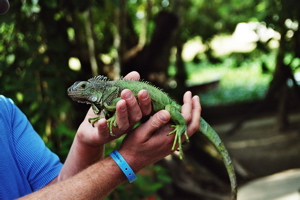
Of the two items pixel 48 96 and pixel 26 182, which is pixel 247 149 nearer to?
pixel 48 96

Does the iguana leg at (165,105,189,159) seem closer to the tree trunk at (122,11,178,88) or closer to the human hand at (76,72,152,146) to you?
the human hand at (76,72,152,146)

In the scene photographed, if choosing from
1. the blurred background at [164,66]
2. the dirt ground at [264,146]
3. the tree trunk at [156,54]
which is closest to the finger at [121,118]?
the blurred background at [164,66]

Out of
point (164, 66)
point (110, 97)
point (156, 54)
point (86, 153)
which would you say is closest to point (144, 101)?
point (110, 97)

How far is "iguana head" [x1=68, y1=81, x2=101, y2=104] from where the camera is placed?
5.78ft

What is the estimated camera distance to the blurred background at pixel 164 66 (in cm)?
318

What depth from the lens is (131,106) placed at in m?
1.55

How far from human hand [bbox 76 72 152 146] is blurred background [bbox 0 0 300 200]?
123 centimetres

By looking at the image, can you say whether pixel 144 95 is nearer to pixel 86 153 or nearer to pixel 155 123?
pixel 155 123

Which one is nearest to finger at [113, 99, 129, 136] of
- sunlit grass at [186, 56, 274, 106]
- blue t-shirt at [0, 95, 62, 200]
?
blue t-shirt at [0, 95, 62, 200]

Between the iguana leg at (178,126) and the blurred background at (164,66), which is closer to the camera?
the iguana leg at (178,126)

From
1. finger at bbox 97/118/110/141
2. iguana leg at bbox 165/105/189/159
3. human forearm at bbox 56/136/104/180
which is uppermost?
finger at bbox 97/118/110/141

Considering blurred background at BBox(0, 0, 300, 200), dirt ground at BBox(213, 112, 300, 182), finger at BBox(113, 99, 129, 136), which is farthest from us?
dirt ground at BBox(213, 112, 300, 182)

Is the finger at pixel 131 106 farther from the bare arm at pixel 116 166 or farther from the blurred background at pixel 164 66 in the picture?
the blurred background at pixel 164 66

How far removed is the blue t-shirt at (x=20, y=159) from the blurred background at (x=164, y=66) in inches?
40.3
